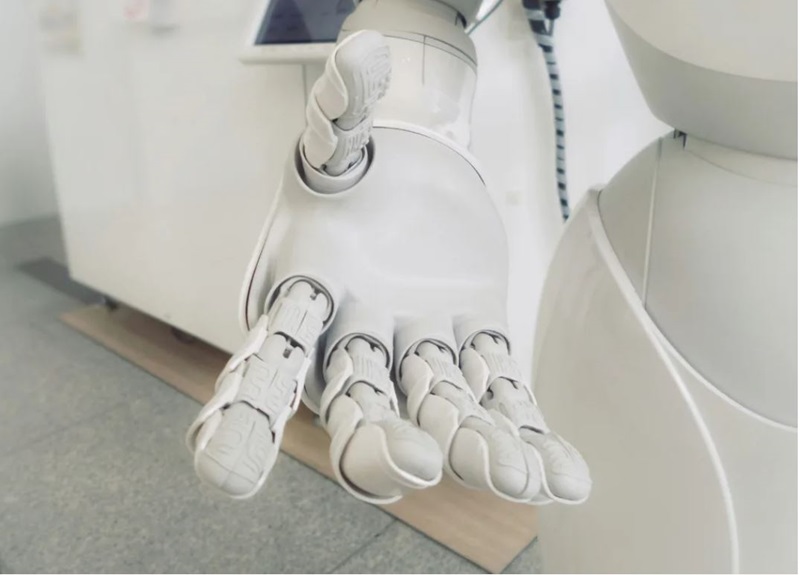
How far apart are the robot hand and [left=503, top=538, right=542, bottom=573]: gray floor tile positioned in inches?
26.8

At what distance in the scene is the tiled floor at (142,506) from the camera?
108 cm

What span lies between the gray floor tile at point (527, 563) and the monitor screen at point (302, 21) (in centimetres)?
77

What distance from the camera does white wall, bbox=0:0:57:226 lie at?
7.73 feet

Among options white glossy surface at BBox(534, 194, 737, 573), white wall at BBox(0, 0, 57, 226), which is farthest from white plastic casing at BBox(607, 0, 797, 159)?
white wall at BBox(0, 0, 57, 226)

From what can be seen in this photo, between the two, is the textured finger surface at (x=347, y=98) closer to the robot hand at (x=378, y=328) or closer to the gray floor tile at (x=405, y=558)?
the robot hand at (x=378, y=328)

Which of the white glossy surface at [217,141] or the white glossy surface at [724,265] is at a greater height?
the white glossy surface at [724,265]

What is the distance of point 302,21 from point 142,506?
79 centimetres

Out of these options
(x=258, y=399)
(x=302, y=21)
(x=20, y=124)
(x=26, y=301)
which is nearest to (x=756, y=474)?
(x=258, y=399)

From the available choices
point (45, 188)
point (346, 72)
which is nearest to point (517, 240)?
point (346, 72)

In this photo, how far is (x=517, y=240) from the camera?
3.59 feet

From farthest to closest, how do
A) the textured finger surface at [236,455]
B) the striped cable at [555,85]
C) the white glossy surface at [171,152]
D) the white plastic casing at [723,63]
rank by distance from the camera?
1. the white glossy surface at [171,152]
2. the striped cable at [555,85]
3. the white plastic casing at [723,63]
4. the textured finger surface at [236,455]

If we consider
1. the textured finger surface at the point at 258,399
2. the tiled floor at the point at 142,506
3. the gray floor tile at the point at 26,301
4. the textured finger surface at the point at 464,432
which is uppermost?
the textured finger surface at the point at 258,399

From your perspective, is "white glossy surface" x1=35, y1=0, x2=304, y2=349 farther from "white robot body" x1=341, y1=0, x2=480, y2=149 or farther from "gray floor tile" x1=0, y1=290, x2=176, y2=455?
"white robot body" x1=341, y1=0, x2=480, y2=149

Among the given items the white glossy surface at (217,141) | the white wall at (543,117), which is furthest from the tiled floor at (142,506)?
the white wall at (543,117)
